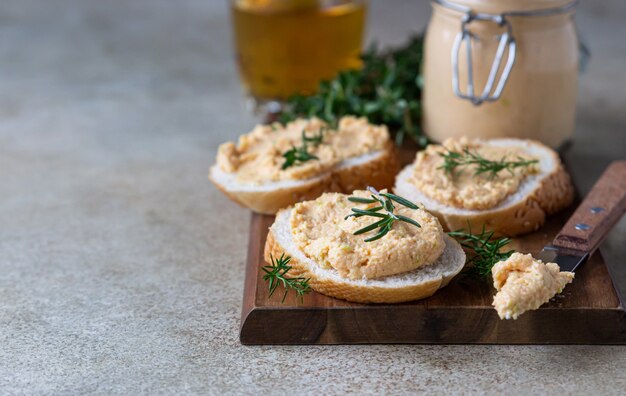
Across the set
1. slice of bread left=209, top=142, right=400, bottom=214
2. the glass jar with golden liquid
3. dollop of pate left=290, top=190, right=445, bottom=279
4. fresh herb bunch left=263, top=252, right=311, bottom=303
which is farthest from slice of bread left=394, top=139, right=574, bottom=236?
the glass jar with golden liquid

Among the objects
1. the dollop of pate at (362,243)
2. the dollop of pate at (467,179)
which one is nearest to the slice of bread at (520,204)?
the dollop of pate at (467,179)

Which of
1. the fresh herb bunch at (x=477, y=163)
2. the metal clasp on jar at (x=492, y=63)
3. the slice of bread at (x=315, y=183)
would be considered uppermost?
the metal clasp on jar at (x=492, y=63)

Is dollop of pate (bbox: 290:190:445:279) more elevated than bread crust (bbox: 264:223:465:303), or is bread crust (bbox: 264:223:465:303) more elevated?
dollop of pate (bbox: 290:190:445:279)

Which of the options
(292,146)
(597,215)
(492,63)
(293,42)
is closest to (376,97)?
(293,42)

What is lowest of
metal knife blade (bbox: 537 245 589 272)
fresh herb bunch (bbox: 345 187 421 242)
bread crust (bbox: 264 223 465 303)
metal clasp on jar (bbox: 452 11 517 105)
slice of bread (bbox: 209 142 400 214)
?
slice of bread (bbox: 209 142 400 214)

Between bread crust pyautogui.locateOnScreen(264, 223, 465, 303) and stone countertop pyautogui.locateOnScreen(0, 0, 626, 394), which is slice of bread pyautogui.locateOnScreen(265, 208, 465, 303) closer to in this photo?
bread crust pyautogui.locateOnScreen(264, 223, 465, 303)

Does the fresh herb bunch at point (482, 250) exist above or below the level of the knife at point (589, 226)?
below

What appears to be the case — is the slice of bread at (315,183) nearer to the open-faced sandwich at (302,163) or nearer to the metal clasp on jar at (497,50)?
the open-faced sandwich at (302,163)

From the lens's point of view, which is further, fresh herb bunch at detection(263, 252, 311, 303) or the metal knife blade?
the metal knife blade
